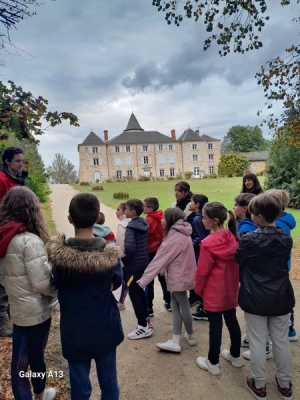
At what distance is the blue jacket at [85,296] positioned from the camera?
1.97 meters

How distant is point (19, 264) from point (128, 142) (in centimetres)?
5660

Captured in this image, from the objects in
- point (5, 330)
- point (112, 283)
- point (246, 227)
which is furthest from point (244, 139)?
point (112, 283)

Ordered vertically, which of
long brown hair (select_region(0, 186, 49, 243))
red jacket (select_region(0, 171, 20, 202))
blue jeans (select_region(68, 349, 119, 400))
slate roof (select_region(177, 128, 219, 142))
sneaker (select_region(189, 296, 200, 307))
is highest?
slate roof (select_region(177, 128, 219, 142))

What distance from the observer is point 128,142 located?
57312 mm

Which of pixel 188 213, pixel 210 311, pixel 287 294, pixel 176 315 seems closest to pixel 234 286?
pixel 210 311

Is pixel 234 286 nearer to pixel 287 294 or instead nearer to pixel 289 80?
pixel 287 294

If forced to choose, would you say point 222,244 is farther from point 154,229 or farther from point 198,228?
point 154,229

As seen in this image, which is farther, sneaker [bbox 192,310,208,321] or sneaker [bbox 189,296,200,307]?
sneaker [bbox 189,296,200,307]

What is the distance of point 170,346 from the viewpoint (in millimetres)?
3332

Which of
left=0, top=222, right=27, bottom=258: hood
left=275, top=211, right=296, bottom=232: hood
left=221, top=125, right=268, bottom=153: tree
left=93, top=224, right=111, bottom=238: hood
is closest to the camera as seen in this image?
left=0, top=222, right=27, bottom=258: hood

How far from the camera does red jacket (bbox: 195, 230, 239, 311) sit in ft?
9.26

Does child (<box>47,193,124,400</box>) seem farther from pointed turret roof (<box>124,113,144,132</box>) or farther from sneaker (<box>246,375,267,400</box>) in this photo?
pointed turret roof (<box>124,113,144,132</box>)

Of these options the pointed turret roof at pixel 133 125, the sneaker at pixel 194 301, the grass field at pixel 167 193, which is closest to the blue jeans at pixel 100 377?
the sneaker at pixel 194 301

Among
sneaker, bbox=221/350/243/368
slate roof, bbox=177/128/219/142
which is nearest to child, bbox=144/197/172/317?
sneaker, bbox=221/350/243/368
